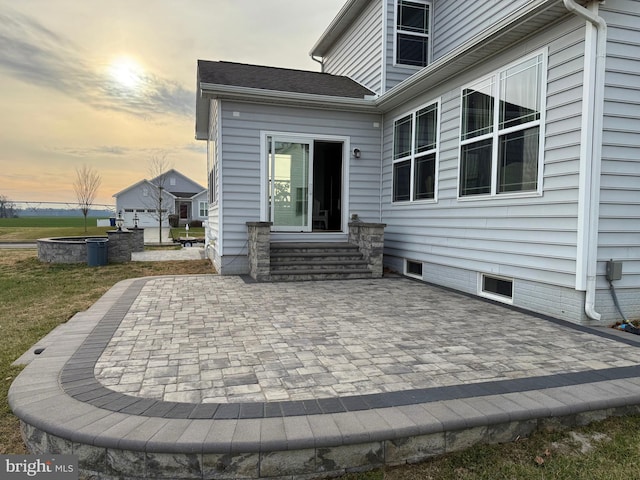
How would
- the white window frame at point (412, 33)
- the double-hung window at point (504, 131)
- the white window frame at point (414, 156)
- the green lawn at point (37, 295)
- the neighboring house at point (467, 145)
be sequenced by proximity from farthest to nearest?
1. the white window frame at point (412, 33)
2. the white window frame at point (414, 156)
3. the double-hung window at point (504, 131)
4. the neighboring house at point (467, 145)
5. the green lawn at point (37, 295)

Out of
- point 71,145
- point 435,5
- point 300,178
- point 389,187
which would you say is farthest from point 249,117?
point 71,145

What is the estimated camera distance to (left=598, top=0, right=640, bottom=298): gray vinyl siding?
4.18 meters

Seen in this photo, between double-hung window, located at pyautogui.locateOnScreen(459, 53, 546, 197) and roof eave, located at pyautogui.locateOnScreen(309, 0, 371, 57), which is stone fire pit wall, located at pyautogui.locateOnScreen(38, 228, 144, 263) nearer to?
roof eave, located at pyautogui.locateOnScreen(309, 0, 371, 57)

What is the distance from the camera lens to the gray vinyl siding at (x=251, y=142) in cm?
776

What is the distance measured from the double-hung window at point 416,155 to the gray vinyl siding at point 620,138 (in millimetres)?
2852

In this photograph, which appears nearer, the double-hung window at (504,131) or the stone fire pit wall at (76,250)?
the double-hung window at (504,131)

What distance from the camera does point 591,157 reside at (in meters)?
4.14

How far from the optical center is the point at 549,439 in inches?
88.6

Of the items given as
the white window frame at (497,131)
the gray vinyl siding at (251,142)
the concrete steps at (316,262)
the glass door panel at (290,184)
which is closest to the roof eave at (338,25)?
the gray vinyl siding at (251,142)

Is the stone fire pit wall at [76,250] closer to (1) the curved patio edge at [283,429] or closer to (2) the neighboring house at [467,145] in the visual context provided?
(2) the neighboring house at [467,145]

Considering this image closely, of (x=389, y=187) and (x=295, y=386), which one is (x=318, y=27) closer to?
(x=389, y=187)

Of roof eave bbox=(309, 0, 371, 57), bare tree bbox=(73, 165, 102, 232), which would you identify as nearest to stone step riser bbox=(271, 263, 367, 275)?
roof eave bbox=(309, 0, 371, 57)

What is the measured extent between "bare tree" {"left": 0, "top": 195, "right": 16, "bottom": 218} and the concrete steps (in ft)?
179

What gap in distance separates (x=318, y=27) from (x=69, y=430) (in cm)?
1416
